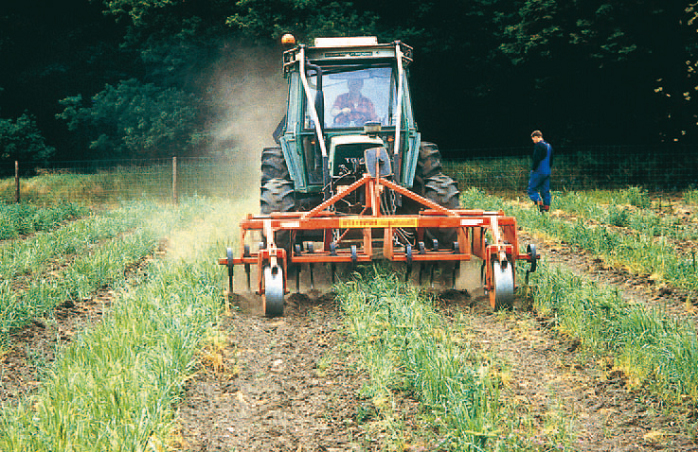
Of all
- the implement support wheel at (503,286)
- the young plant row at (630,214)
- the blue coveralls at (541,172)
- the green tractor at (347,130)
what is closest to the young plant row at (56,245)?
the green tractor at (347,130)

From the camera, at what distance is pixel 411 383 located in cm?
475

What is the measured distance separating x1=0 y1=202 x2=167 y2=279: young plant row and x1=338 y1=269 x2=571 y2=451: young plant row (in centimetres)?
447

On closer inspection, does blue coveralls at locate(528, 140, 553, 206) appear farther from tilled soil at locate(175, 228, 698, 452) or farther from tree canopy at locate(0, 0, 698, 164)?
tilled soil at locate(175, 228, 698, 452)

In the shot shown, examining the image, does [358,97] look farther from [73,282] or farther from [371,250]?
[73,282]

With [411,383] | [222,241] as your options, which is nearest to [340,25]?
[222,241]

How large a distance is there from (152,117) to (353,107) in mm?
18011

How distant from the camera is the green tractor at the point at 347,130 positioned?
821 centimetres

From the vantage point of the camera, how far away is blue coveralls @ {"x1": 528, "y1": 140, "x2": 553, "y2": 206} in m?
14.4

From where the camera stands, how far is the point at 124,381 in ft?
14.3

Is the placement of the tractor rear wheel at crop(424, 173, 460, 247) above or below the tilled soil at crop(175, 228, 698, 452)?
above

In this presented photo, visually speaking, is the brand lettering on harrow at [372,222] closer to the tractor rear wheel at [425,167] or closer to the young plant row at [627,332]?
the young plant row at [627,332]

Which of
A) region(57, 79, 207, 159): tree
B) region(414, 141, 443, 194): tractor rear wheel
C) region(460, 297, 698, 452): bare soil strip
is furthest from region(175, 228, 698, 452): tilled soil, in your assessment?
region(57, 79, 207, 159): tree

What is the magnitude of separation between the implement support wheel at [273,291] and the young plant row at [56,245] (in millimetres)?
3483

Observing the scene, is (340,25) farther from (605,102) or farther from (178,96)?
(605,102)
